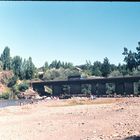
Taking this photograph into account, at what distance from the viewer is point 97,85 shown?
14262 centimetres

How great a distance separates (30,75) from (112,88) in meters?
44.6

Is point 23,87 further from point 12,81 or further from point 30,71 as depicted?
point 30,71

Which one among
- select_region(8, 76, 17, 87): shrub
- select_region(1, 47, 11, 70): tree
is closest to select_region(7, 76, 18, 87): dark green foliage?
select_region(8, 76, 17, 87): shrub

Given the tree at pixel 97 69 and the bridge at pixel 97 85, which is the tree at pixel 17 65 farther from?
the tree at pixel 97 69

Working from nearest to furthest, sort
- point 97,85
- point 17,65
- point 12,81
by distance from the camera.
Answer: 1. point 97,85
2. point 12,81
3. point 17,65

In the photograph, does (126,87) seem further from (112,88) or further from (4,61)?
(4,61)

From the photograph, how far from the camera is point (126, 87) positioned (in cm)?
13188

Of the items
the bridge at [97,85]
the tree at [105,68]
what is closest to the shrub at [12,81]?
the bridge at [97,85]

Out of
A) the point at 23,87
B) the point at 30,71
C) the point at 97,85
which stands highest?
the point at 30,71

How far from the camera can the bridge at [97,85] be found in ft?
427

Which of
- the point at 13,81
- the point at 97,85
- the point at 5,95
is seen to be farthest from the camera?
the point at 13,81

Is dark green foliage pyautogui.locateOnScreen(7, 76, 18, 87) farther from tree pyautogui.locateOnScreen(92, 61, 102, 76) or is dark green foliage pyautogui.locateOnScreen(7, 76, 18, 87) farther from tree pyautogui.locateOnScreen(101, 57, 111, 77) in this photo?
tree pyautogui.locateOnScreen(101, 57, 111, 77)

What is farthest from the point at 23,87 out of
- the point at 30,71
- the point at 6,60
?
the point at 6,60

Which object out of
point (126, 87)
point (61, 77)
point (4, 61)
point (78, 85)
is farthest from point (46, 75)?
point (126, 87)
